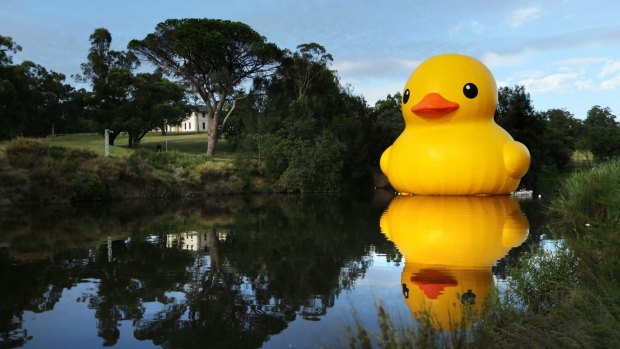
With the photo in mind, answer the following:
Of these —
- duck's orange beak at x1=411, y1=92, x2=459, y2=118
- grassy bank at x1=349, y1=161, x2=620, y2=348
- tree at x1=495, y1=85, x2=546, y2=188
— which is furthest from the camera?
tree at x1=495, y1=85, x2=546, y2=188

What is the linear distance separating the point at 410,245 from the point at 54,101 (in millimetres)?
40579

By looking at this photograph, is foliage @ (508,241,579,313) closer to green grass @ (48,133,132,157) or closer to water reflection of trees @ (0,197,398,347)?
water reflection of trees @ (0,197,398,347)

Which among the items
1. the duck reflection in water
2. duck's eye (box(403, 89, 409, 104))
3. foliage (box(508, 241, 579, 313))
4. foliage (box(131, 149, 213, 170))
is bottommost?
the duck reflection in water

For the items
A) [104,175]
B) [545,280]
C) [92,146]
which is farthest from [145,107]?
[545,280]

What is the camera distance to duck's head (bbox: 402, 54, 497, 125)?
645 inches

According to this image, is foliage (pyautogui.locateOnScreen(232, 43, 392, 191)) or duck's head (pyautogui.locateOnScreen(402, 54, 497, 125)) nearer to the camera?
duck's head (pyautogui.locateOnScreen(402, 54, 497, 125))

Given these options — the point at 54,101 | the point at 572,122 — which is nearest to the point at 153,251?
the point at 54,101

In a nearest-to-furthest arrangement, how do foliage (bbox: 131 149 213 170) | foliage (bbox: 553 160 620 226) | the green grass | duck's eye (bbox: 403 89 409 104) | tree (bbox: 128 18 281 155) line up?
foliage (bbox: 553 160 620 226), duck's eye (bbox: 403 89 409 104), the green grass, foliage (bbox: 131 149 213 170), tree (bbox: 128 18 281 155)

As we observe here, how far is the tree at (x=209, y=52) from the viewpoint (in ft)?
89.1

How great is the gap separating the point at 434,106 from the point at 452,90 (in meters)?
0.95

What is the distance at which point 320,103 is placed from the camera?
31.9m

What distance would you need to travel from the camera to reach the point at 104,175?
20703mm

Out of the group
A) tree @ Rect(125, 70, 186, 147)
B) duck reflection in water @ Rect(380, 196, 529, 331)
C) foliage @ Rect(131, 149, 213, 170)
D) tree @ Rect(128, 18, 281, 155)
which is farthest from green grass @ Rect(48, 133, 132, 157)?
duck reflection in water @ Rect(380, 196, 529, 331)

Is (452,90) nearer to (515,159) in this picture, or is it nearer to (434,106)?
(434,106)
